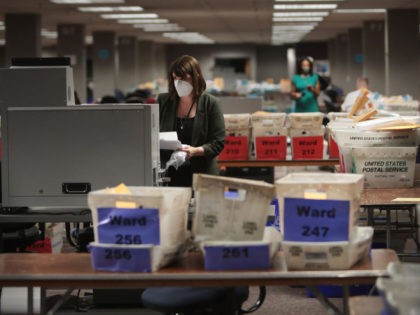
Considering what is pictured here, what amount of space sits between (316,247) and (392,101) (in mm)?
8867

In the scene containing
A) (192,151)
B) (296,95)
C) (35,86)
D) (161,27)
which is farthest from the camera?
(161,27)

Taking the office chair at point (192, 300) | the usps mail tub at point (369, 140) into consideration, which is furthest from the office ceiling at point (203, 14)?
the office chair at point (192, 300)

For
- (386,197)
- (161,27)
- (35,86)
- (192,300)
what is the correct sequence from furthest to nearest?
(161,27) → (386,197) → (35,86) → (192,300)

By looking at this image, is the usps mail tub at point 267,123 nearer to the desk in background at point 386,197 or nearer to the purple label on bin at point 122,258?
the desk in background at point 386,197

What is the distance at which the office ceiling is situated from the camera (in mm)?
15805


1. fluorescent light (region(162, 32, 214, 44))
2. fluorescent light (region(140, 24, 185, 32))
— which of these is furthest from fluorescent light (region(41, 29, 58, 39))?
fluorescent light (region(162, 32, 214, 44))

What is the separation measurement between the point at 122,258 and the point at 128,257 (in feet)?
0.08

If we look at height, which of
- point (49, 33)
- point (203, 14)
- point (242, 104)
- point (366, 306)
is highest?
point (49, 33)

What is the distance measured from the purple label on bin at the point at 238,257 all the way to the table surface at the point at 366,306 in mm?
415

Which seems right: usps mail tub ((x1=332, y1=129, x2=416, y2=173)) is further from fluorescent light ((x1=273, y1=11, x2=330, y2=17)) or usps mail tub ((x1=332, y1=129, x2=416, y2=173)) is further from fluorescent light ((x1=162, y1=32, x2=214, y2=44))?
fluorescent light ((x1=162, y1=32, x2=214, y2=44))

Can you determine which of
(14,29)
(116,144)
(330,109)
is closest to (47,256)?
(116,144)

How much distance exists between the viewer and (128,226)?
3.03m

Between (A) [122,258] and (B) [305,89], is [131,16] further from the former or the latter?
(A) [122,258]

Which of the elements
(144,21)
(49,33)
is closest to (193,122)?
(144,21)
